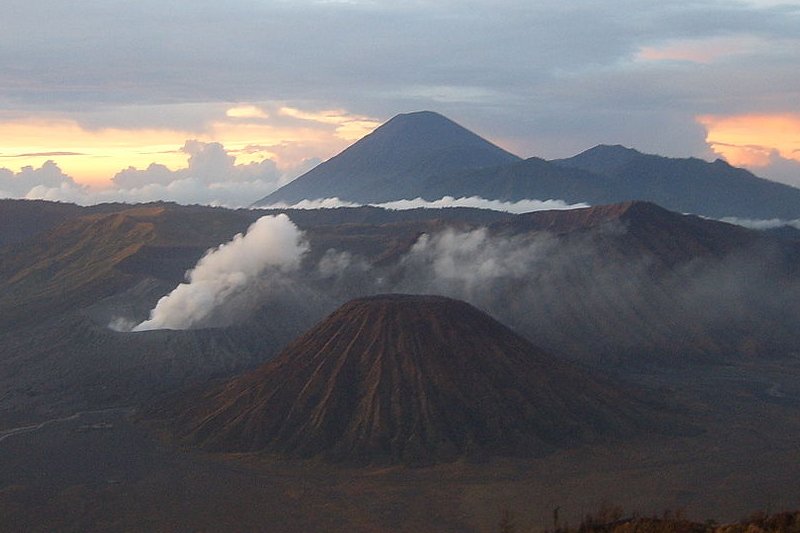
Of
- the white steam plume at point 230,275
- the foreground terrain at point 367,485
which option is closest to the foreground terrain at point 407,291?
the foreground terrain at point 367,485

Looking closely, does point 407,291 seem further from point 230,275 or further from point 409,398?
point 409,398

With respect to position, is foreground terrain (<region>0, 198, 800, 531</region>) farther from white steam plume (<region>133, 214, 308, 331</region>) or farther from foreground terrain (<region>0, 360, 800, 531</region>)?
white steam plume (<region>133, 214, 308, 331</region>)

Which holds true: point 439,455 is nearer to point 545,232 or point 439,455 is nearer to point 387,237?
point 545,232

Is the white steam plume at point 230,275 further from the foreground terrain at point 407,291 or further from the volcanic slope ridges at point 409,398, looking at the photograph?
the volcanic slope ridges at point 409,398

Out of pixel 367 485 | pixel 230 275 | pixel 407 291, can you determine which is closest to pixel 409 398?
pixel 367 485

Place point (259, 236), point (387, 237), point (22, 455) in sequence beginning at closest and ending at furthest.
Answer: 1. point (22, 455)
2. point (259, 236)
3. point (387, 237)

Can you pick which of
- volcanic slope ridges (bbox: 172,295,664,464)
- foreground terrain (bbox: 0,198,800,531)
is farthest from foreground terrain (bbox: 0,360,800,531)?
volcanic slope ridges (bbox: 172,295,664,464)

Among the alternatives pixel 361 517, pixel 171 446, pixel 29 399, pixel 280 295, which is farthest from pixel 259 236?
pixel 361 517
